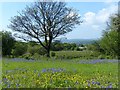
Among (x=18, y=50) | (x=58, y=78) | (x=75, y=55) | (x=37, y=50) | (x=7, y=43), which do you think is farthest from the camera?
(x=37, y=50)

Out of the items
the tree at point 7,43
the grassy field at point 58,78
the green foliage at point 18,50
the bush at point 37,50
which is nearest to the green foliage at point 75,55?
the bush at point 37,50

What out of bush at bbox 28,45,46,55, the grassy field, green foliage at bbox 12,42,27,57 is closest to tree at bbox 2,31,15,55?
green foliage at bbox 12,42,27,57

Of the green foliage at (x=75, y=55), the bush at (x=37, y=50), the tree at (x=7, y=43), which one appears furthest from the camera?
the bush at (x=37, y=50)

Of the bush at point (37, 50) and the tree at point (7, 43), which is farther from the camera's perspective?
the bush at point (37, 50)

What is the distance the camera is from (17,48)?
2666cm

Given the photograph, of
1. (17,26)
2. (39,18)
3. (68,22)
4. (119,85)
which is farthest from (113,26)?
(119,85)

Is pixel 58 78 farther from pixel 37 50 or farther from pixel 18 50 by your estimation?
pixel 37 50

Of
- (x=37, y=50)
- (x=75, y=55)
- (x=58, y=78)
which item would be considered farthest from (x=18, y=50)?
(x=58, y=78)

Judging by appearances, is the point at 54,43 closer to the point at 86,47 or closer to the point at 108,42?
the point at 86,47

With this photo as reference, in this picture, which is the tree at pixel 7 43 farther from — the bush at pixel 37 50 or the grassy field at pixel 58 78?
the grassy field at pixel 58 78

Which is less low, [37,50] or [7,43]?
[7,43]

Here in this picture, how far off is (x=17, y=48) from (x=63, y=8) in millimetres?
6399

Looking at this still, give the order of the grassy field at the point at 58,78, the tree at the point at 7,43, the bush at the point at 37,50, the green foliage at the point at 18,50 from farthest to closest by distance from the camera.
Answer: the bush at the point at 37,50
the green foliage at the point at 18,50
the tree at the point at 7,43
the grassy field at the point at 58,78

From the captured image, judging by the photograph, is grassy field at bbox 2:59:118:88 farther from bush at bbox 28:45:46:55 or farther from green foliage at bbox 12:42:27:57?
bush at bbox 28:45:46:55
